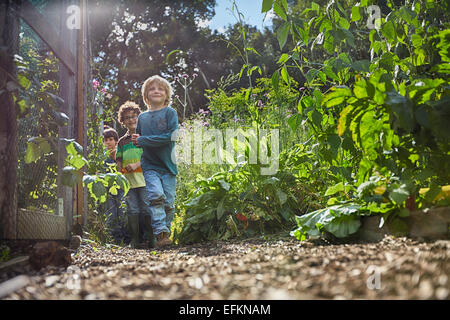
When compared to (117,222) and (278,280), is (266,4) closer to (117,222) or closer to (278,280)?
(278,280)

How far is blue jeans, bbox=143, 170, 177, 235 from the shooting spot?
3.53m

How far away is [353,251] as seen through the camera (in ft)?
4.46

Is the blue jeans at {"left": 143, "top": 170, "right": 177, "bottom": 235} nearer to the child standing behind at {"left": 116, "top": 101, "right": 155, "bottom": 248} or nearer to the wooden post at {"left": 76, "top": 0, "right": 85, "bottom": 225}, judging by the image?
the child standing behind at {"left": 116, "top": 101, "right": 155, "bottom": 248}

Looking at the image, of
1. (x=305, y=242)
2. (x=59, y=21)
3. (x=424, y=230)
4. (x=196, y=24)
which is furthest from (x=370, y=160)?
(x=196, y=24)

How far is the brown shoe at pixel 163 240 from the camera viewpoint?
3.34m

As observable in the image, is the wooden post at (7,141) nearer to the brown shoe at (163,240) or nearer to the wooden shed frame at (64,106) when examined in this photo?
the wooden shed frame at (64,106)

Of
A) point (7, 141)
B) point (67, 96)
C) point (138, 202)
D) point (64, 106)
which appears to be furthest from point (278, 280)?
point (138, 202)

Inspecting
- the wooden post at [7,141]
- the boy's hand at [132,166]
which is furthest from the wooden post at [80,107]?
the wooden post at [7,141]

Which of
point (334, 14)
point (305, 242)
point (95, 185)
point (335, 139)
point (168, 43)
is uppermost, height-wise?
point (168, 43)

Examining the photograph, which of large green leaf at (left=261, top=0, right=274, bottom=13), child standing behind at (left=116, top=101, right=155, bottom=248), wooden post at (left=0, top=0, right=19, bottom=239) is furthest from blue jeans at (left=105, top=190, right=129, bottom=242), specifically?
large green leaf at (left=261, top=0, right=274, bottom=13)

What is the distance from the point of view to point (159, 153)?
3.88m

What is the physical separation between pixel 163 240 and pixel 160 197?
0.43m
